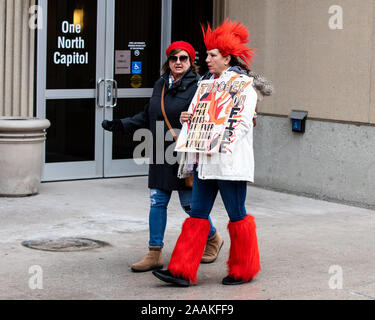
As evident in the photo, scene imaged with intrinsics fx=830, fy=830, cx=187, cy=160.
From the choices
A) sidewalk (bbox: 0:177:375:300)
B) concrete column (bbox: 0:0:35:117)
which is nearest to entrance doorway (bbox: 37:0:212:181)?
concrete column (bbox: 0:0:35:117)

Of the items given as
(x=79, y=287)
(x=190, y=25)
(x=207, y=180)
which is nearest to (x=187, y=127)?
(x=207, y=180)

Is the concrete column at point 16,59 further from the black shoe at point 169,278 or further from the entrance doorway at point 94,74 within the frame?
the black shoe at point 169,278

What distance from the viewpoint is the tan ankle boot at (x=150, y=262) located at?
21.1ft

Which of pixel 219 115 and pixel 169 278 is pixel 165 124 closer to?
pixel 219 115

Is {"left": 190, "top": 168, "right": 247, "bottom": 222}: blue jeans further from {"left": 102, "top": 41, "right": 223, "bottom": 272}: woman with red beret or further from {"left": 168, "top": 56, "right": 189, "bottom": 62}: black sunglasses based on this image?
{"left": 168, "top": 56, "right": 189, "bottom": 62}: black sunglasses

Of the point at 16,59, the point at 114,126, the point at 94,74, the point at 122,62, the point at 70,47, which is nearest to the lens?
the point at 114,126

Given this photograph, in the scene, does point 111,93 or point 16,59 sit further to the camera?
point 111,93

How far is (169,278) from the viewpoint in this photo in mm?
5941

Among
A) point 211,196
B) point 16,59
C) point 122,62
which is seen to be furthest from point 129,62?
point 211,196

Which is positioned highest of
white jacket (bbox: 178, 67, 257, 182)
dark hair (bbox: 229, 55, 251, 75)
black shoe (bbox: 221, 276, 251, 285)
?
dark hair (bbox: 229, 55, 251, 75)

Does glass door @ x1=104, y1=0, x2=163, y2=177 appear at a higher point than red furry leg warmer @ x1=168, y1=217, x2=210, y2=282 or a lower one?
higher

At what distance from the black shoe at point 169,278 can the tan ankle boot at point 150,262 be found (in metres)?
0.45

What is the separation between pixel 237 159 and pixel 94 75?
5582mm

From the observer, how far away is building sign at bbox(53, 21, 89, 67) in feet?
35.3
